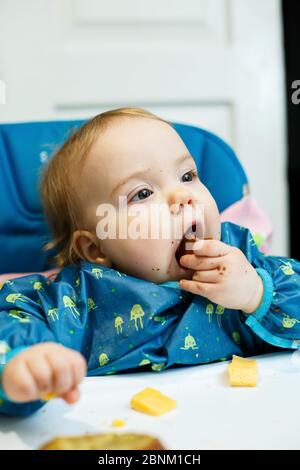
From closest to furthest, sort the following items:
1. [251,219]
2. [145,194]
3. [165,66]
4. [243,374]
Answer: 1. [243,374]
2. [145,194]
3. [251,219]
4. [165,66]

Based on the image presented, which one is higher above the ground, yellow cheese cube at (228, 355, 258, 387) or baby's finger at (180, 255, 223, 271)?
baby's finger at (180, 255, 223, 271)

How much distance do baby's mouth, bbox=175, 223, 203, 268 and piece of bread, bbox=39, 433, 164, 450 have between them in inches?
11.2

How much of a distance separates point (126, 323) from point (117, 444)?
22cm

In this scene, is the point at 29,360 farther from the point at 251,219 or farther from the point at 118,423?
the point at 251,219

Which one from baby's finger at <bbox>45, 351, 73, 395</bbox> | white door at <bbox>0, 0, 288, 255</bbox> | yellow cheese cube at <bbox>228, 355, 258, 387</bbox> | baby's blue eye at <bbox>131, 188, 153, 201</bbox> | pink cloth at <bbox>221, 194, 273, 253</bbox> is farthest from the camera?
white door at <bbox>0, 0, 288, 255</bbox>

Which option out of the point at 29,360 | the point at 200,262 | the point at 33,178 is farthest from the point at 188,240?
the point at 33,178

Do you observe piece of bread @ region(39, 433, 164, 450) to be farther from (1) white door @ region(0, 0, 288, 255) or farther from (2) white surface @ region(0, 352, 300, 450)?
(1) white door @ region(0, 0, 288, 255)

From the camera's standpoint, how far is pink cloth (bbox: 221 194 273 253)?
1.06 metres

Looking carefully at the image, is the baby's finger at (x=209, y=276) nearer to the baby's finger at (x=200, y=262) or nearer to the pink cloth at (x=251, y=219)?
the baby's finger at (x=200, y=262)

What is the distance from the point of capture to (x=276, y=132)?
162 centimetres

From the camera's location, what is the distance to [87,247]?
0.90 meters

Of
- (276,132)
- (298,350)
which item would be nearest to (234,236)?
(298,350)

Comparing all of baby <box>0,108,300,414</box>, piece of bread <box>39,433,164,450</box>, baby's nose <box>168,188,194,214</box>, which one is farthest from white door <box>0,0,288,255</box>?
piece of bread <box>39,433,164,450</box>

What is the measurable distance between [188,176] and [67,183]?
191 mm
